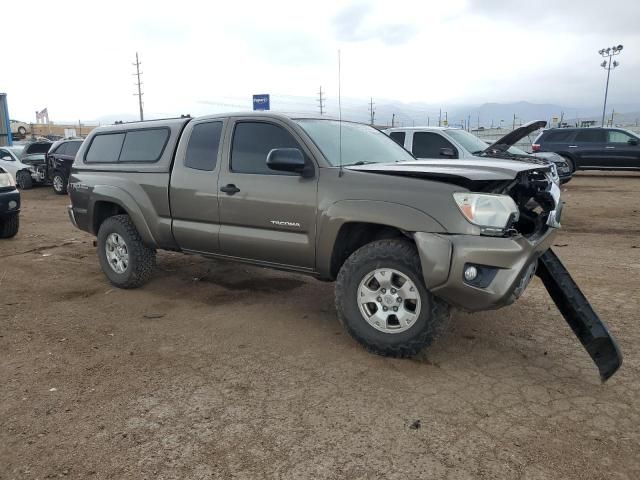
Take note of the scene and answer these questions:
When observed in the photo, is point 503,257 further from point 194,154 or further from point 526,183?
point 194,154

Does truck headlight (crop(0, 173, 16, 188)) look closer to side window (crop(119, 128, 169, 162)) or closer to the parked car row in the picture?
side window (crop(119, 128, 169, 162))

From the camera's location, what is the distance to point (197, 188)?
15.4 ft

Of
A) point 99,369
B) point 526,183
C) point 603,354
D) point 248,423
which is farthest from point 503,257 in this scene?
point 99,369

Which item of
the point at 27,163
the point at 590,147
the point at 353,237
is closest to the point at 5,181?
the point at 353,237

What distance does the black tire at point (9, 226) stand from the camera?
27.7 feet

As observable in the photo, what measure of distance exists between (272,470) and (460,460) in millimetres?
936

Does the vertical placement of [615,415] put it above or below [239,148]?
below

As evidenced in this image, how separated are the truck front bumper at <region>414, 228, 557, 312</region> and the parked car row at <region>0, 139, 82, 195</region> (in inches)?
506

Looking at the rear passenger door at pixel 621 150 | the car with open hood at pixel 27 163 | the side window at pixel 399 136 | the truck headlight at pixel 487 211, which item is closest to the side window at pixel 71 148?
the car with open hood at pixel 27 163

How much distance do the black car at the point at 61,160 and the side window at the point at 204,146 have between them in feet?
37.0

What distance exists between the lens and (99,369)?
357cm

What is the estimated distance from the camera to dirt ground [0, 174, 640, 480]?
2514 millimetres

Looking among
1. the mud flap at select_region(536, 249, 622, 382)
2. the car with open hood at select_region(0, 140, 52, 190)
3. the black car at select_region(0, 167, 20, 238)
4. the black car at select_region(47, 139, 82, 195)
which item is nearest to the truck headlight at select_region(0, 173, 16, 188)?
the black car at select_region(0, 167, 20, 238)

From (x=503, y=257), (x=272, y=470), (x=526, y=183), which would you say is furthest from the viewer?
(x=526, y=183)
